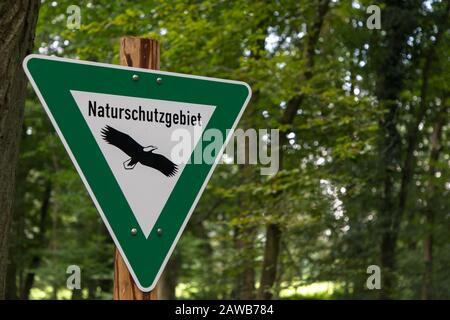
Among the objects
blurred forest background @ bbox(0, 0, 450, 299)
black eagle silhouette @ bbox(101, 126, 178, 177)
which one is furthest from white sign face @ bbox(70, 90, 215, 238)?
blurred forest background @ bbox(0, 0, 450, 299)

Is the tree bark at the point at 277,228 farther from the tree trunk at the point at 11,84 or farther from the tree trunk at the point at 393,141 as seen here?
the tree trunk at the point at 11,84

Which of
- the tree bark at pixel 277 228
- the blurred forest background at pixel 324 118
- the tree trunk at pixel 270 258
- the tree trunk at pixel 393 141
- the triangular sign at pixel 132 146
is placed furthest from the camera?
the tree trunk at pixel 270 258

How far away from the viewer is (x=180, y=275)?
23.8 metres

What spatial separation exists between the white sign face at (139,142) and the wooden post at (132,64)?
5.9 inches

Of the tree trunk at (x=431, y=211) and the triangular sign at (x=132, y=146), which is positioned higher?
the tree trunk at (x=431, y=211)

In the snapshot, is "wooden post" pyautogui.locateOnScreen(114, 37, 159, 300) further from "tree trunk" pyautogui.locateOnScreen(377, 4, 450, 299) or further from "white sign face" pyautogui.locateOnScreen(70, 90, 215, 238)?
"tree trunk" pyautogui.locateOnScreen(377, 4, 450, 299)

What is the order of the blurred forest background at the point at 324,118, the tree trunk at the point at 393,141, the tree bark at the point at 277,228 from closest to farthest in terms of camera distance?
the blurred forest background at the point at 324,118 < the tree trunk at the point at 393,141 < the tree bark at the point at 277,228

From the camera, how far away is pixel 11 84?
3621 mm

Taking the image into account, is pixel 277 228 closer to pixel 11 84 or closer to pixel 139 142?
pixel 11 84

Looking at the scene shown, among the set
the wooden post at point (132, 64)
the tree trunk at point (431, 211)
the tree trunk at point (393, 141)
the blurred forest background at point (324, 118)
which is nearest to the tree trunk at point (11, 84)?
the wooden post at point (132, 64)

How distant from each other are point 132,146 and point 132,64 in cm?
31

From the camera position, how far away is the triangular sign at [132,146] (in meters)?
2.70

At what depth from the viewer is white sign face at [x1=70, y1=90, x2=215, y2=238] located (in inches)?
107

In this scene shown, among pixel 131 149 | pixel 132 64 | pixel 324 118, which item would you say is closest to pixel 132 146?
pixel 131 149
